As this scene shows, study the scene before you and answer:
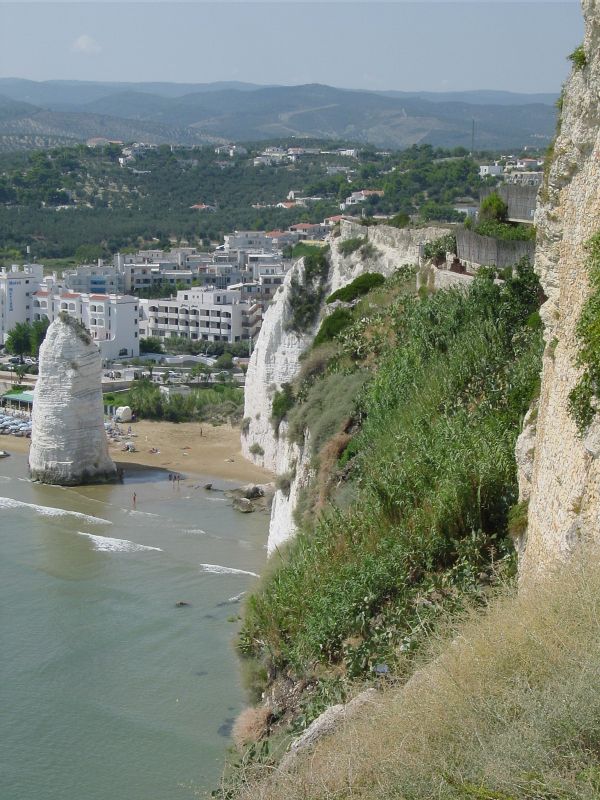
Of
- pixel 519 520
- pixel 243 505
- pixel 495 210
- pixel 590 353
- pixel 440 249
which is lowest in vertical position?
pixel 243 505

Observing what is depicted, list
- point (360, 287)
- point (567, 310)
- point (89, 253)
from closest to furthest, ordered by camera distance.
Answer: point (567, 310), point (360, 287), point (89, 253)

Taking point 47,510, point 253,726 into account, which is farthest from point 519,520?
point 47,510

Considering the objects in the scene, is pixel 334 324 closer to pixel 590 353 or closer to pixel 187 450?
pixel 187 450

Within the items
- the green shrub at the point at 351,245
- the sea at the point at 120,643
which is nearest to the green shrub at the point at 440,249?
the sea at the point at 120,643

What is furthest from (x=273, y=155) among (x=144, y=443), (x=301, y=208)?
(x=144, y=443)

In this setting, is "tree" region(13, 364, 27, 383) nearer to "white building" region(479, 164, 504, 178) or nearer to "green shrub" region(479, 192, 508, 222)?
"green shrub" region(479, 192, 508, 222)

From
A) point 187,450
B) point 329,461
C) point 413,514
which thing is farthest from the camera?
point 187,450
